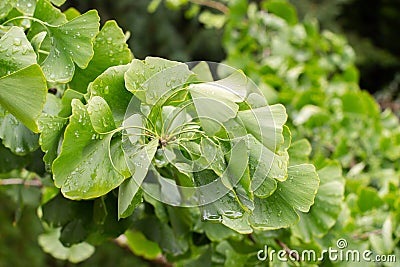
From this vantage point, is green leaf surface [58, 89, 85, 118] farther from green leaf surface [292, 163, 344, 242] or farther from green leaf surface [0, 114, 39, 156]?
green leaf surface [292, 163, 344, 242]

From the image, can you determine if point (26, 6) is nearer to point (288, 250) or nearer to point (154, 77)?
point (154, 77)

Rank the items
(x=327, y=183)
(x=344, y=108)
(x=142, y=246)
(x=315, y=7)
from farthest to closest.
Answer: (x=315, y=7) → (x=344, y=108) → (x=142, y=246) → (x=327, y=183)

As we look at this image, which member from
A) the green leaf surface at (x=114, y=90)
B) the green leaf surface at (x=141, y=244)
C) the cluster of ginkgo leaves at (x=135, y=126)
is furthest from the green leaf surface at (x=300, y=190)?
the green leaf surface at (x=141, y=244)

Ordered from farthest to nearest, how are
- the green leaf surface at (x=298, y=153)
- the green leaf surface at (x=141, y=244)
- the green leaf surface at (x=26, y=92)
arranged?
the green leaf surface at (x=141, y=244)
the green leaf surface at (x=298, y=153)
the green leaf surface at (x=26, y=92)

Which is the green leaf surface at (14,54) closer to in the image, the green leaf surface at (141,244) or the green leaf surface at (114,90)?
the green leaf surface at (114,90)

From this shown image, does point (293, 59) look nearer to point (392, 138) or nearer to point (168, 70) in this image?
point (392, 138)

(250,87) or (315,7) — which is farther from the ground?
(250,87)

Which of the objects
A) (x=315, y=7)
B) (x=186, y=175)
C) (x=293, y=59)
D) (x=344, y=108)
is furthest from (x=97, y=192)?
(x=315, y=7)

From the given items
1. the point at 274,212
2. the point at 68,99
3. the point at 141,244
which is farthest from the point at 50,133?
the point at 141,244
